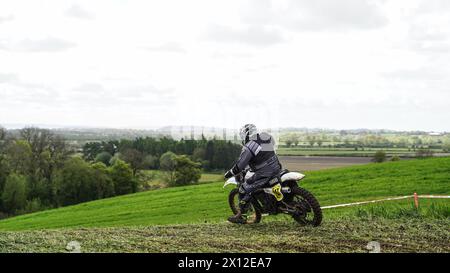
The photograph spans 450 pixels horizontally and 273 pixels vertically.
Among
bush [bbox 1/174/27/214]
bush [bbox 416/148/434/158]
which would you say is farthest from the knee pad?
bush [bbox 1/174/27/214]

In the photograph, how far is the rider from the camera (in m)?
10.9

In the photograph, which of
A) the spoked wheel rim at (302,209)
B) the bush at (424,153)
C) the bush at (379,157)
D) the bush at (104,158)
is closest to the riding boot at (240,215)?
the spoked wheel rim at (302,209)

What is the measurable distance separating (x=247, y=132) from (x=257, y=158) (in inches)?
23.9

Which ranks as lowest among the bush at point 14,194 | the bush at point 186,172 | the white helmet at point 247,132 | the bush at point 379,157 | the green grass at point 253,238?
the bush at point 14,194

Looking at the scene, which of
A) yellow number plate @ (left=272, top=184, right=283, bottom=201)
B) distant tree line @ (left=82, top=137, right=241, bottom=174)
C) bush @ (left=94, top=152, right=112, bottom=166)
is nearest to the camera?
yellow number plate @ (left=272, top=184, right=283, bottom=201)

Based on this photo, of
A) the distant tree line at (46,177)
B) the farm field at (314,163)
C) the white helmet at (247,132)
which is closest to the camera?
the white helmet at (247,132)

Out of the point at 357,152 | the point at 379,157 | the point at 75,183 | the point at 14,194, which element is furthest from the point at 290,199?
the point at 14,194

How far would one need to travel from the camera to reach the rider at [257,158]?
431 inches

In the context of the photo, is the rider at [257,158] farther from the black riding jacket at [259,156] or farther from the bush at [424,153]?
the bush at [424,153]

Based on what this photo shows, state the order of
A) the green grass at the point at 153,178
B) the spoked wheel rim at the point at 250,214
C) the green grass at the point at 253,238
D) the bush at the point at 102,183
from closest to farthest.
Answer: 1. the green grass at the point at 253,238
2. the spoked wheel rim at the point at 250,214
3. the bush at the point at 102,183
4. the green grass at the point at 153,178

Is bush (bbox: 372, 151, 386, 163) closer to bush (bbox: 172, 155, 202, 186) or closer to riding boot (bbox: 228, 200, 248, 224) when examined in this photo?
bush (bbox: 172, 155, 202, 186)

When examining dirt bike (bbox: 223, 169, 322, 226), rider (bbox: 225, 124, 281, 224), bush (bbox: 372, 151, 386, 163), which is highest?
rider (bbox: 225, 124, 281, 224)

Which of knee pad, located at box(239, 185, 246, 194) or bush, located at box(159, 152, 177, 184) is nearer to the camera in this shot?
knee pad, located at box(239, 185, 246, 194)
